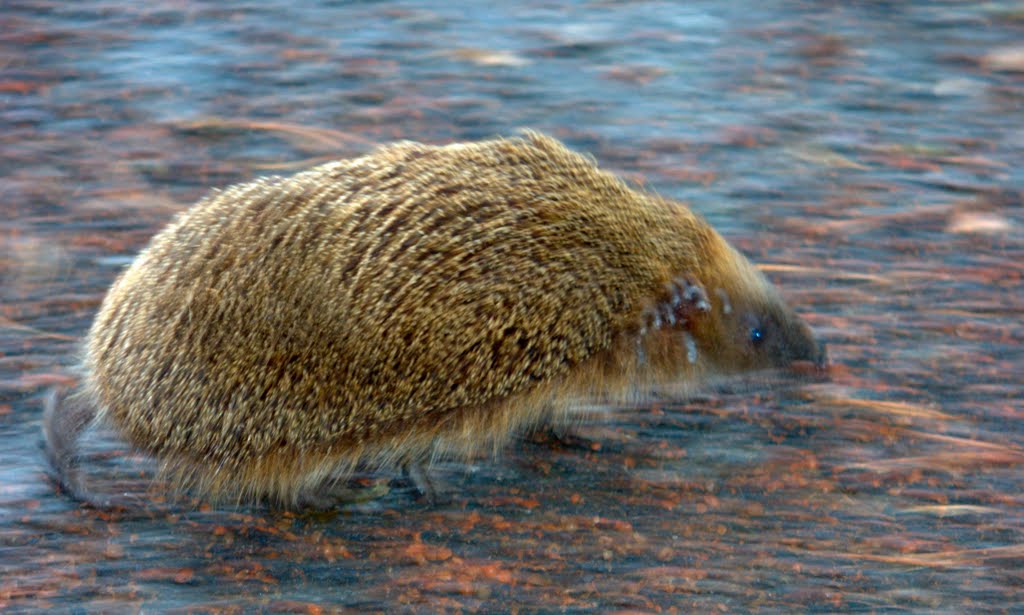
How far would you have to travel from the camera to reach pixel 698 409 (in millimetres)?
5066

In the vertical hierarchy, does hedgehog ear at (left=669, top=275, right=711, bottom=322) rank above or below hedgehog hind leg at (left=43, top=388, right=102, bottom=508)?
above

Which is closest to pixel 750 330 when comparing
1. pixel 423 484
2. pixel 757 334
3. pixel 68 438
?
pixel 757 334

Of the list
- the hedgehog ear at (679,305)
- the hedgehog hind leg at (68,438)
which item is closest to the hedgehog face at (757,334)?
the hedgehog ear at (679,305)

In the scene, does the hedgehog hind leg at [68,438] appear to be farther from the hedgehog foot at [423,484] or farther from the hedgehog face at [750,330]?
the hedgehog face at [750,330]

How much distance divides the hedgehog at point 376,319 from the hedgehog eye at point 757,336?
31 cm

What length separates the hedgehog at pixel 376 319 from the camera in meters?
4.20

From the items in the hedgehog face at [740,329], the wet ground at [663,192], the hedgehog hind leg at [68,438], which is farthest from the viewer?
the hedgehog face at [740,329]

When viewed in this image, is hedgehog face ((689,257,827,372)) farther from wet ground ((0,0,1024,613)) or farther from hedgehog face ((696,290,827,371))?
wet ground ((0,0,1024,613))

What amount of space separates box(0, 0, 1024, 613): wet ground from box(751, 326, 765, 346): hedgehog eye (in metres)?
0.30

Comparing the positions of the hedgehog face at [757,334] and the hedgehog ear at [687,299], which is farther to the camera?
the hedgehog face at [757,334]

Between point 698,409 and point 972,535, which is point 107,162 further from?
point 972,535

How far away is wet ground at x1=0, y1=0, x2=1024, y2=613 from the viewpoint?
164 inches

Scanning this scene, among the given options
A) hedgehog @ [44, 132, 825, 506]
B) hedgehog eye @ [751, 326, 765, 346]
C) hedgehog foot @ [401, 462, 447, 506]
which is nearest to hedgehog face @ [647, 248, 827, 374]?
hedgehog eye @ [751, 326, 765, 346]

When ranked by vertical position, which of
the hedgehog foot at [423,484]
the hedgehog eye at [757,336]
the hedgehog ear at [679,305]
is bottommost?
the hedgehog foot at [423,484]
